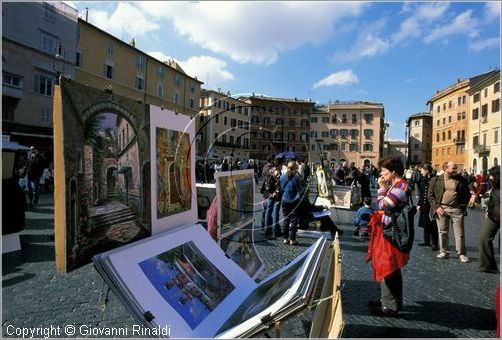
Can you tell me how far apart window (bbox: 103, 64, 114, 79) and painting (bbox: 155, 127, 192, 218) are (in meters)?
39.7

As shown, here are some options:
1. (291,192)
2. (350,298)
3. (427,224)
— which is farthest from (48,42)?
(350,298)

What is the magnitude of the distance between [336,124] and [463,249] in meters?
71.7

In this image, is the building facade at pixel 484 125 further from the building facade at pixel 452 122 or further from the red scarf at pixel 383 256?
the red scarf at pixel 383 256

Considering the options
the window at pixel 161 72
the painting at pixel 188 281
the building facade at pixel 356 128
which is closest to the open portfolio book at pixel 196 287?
the painting at pixel 188 281

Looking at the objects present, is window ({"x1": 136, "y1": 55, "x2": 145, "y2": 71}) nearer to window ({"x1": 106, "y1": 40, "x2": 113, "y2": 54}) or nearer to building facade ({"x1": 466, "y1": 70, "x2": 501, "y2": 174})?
window ({"x1": 106, "y1": 40, "x2": 113, "y2": 54})

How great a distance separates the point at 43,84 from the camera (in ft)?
104

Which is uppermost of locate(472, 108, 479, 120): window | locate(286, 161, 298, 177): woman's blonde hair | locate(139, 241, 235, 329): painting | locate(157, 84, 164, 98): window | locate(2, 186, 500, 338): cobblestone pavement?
locate(157, 84, 164, 98): window

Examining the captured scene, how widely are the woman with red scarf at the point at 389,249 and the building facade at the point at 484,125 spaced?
147ft

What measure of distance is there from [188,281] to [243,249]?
187 cm

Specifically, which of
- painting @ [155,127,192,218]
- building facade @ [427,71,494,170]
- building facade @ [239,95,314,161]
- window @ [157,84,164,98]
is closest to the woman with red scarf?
building facade @ [239,95,314,161]

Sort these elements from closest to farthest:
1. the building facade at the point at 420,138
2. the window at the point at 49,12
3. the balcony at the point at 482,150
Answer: the window at the point at 49,12
the balcony at the point at 482,150
the building facade at the point at 420,138

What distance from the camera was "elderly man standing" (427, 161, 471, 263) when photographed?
662 cm

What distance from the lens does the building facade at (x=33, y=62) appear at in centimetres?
2842

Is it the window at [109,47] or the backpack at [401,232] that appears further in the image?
the window at [109,47]
